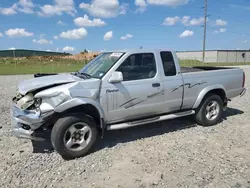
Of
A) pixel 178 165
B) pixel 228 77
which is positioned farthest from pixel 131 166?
pixel 228 77

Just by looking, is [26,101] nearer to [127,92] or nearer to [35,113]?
[35,113]

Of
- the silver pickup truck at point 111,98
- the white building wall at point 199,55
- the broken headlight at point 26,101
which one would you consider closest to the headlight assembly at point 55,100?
the silver pickup truck at point 111,98

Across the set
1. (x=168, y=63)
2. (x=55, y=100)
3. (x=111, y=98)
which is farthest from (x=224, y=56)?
(x=55, y=100)

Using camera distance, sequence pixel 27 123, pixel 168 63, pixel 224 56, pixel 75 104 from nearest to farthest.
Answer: pixel 27 123
pixel 75 104
pixel 168 63
pixel 224 56

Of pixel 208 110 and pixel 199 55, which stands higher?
pixel 199 55

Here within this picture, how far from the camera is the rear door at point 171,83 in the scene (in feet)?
16.9

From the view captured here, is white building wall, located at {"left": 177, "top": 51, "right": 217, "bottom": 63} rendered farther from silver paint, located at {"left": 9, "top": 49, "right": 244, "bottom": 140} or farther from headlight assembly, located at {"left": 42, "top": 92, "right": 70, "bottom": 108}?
headlight assembly, located at {"left": 42, "top": 92, "right": 70, "bottom": 108}

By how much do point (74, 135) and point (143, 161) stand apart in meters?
1.28

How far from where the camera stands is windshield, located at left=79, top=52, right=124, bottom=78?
4.67 metres

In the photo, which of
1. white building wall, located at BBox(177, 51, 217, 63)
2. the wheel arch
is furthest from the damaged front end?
white building wall, located at BBox(177, 51, 217, 63)

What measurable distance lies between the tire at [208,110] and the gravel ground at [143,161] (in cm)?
21

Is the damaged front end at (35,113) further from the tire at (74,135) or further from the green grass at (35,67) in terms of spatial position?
Answer: the green grass at (35,67)

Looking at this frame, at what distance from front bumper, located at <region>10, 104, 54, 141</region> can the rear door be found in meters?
2.45

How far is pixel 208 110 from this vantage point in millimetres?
5977
